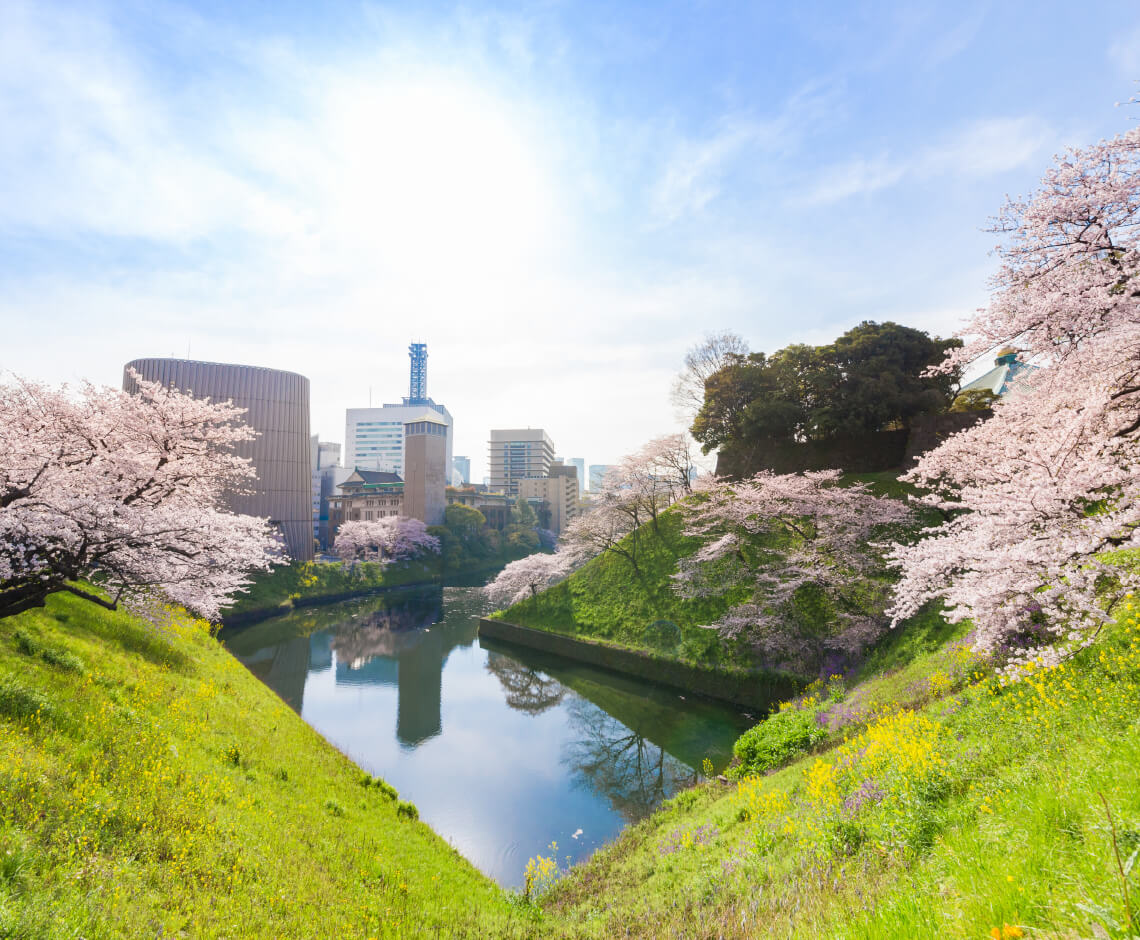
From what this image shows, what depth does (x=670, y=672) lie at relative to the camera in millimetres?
18000

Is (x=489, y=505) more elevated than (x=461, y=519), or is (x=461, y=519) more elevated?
(x=489, y=505)

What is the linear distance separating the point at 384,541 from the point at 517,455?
262 feet

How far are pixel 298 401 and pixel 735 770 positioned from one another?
45849 millimetres

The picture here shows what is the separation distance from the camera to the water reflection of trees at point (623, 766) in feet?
38.4

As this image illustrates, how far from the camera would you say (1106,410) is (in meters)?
6.94

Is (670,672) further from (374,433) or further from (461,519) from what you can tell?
(374,433)

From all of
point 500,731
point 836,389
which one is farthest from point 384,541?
point 836,389

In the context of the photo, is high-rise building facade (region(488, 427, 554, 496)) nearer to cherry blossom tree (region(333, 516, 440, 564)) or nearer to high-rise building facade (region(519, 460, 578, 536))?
high-rise building facade (region(519, 460, 578, 536))

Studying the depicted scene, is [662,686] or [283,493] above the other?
[283,493]

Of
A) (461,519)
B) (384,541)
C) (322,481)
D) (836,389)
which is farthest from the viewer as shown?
(322,481)

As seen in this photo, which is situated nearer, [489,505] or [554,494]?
[489,505]

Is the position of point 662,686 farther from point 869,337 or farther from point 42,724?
point 869,337

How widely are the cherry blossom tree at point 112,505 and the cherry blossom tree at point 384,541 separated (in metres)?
34.8

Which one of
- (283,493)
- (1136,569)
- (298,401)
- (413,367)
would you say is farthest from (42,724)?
(413,367)
